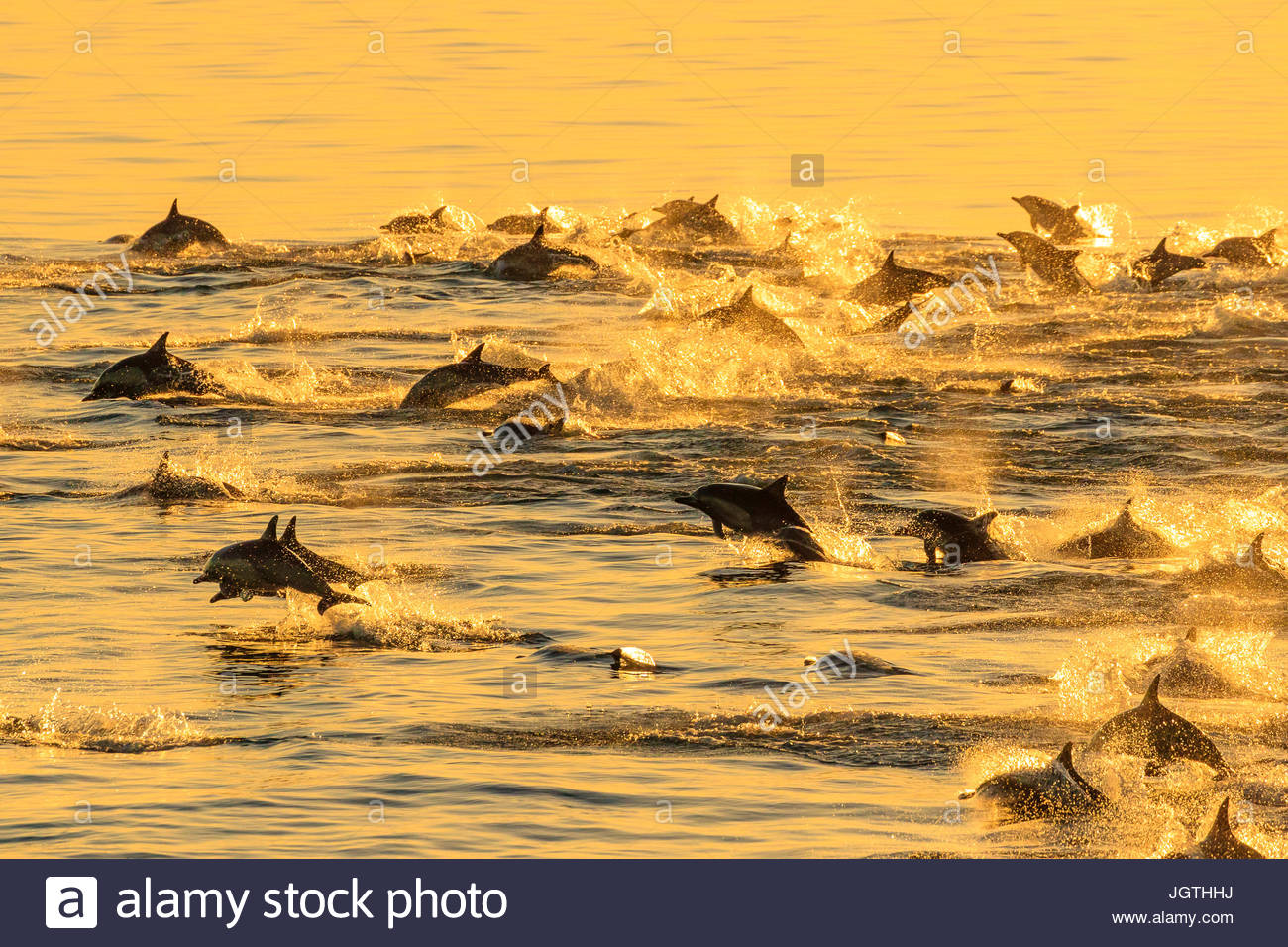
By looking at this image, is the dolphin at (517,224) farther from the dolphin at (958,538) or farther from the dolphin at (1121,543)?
the dolphin at (1121,543)

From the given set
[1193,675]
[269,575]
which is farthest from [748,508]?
[1193,675]

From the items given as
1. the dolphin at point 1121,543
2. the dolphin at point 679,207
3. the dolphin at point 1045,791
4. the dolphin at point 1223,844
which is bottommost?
the dolphin at point 1223,844

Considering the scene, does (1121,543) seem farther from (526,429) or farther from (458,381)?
(458,381)

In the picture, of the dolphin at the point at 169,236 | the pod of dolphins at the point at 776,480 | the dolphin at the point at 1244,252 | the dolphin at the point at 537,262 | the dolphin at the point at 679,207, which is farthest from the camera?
the dolphin at the point at 679,207

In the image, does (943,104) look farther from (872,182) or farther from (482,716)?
(482,716)

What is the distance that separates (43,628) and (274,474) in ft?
14.8

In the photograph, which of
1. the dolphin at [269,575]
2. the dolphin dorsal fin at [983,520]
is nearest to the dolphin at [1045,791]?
the dolphin at [269,575]

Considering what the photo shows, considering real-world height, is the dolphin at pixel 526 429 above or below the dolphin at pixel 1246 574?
above

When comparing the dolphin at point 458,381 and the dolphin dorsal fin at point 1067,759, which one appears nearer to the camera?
the dolphin dorsal fin at point 1067,759

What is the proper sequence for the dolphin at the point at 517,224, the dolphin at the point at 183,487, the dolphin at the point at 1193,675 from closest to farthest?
the dolphin at the point at 1193,675
the dolphin at the point at 183,487
the dolphin at the point at 517,224

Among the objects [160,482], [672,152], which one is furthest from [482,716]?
[672,152]

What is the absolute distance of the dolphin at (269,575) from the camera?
1167cm

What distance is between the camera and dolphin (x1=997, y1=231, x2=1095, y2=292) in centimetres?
2453

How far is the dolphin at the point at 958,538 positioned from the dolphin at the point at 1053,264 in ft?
36.7
